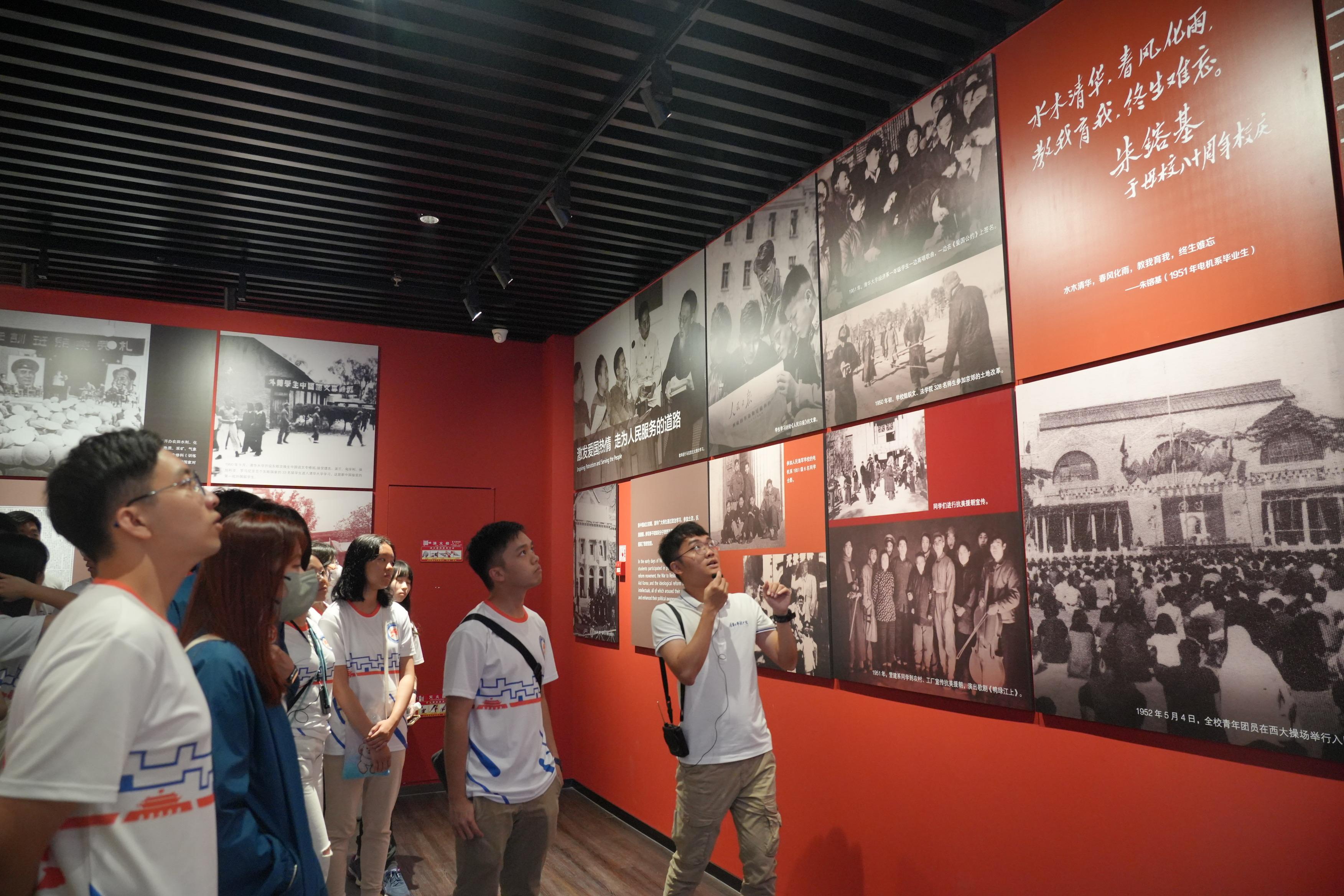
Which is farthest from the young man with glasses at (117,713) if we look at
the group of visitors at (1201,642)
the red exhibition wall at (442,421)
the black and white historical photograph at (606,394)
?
the red exhibition wall at (442,421)

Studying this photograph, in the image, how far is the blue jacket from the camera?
1.59 meters

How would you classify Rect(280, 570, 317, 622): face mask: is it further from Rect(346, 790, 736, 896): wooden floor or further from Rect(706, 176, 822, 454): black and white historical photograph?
Rect(346, 790, 736, 896): wooden floor

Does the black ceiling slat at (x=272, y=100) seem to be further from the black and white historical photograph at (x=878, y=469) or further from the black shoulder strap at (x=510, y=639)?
the black shoulder strap at (x=510, y=639)

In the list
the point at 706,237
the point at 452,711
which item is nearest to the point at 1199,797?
the point at 452,711

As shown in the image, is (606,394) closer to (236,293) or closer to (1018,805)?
(236,293)

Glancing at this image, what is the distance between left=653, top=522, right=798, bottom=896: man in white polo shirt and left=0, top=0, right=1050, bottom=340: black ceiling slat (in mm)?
2279

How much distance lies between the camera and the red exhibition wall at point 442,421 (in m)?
7.22

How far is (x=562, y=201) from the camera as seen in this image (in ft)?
15.5

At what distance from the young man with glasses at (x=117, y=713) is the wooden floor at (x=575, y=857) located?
379 centimetres

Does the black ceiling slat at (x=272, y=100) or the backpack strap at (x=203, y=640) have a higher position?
the black ceiling slat at (x=272, y=100)

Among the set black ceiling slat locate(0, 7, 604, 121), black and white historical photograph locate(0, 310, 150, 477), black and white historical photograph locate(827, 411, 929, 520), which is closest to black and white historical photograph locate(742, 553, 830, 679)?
black and white historical photograph locate(827, 411, 929, 520)

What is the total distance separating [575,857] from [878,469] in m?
3.38

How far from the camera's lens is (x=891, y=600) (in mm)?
3725

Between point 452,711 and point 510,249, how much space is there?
3.68m
